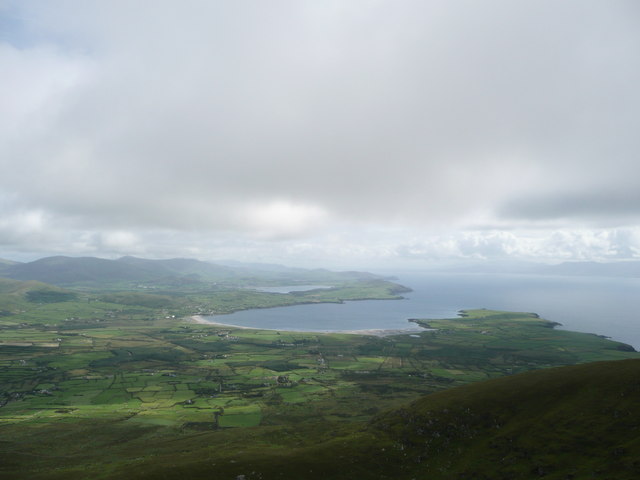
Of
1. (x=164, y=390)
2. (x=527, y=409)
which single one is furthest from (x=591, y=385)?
(x=164, y=390)

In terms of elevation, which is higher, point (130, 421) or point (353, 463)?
point (353, 463)

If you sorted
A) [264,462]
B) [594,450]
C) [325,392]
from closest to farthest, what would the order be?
[594,450]
[264,462]
[325,392]

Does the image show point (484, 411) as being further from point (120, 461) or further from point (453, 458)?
point (120, 461)

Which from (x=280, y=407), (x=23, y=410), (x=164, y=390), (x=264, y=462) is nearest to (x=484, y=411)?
(x=264, y=462)

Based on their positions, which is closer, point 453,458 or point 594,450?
point 594,450

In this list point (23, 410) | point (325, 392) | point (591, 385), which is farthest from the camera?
point (325, 392)

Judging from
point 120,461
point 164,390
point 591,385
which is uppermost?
point 591,385

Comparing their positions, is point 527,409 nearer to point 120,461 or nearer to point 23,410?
point 120,461
